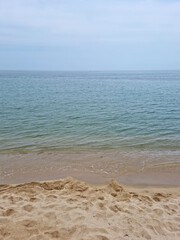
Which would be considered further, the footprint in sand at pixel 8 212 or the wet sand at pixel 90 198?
the footprint in sand at pixel 8 212

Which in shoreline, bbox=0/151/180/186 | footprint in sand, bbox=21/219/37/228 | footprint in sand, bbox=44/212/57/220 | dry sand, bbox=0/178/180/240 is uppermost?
footprint in sand, bbox=21/219/37/228

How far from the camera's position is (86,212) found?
559cm

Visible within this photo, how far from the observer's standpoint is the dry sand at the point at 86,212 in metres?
4.84

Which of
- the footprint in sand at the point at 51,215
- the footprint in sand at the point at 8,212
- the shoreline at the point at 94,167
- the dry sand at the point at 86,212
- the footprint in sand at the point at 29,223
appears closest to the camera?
the dry sand at the point at 86,212

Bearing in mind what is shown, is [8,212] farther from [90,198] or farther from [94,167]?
[94,167]

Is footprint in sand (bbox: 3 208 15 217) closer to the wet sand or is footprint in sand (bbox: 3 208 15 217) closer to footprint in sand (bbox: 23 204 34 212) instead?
the wet sand

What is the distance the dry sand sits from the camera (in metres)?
4.84

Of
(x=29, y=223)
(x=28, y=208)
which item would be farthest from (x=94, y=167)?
(x=29, y=223)

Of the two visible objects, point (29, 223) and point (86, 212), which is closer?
point (29, 223)

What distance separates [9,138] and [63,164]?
4721mm

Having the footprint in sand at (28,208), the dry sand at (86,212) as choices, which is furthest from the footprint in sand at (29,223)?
the footprint in sand at (28,208)

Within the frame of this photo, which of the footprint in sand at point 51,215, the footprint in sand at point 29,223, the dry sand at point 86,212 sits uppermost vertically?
the footprint in sand at point 29,223

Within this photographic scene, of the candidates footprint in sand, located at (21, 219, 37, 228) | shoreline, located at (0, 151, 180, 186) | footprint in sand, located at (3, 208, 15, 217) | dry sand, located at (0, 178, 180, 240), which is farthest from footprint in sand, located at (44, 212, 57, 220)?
shoreline, located at (0, 151, 180, 186)

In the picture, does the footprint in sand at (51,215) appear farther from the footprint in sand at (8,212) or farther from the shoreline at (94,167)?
the shoreline at (94,167)
